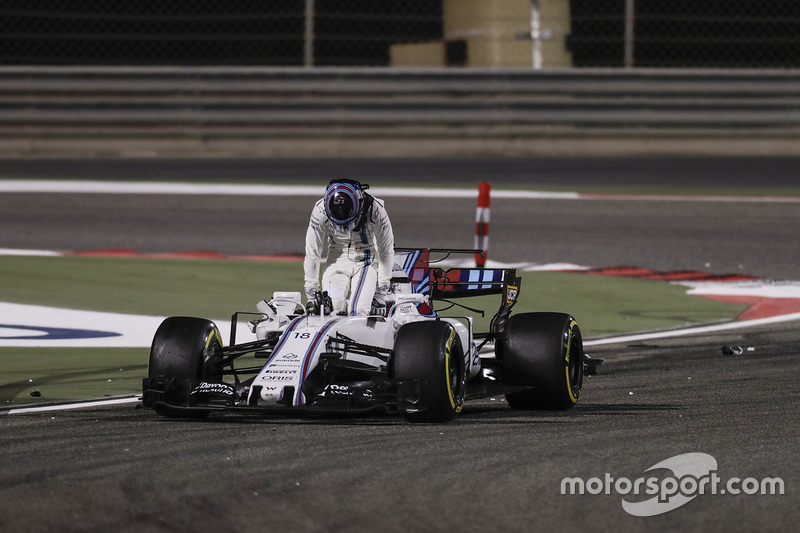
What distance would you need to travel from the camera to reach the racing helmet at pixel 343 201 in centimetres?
813

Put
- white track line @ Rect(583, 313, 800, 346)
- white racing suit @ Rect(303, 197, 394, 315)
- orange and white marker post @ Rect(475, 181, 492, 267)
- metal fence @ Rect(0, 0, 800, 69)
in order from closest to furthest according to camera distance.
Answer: white racing suit @ Rect(303, 197, 394, 315) → white track line @ Rect(583, 313, 800, 346) → orange and white marker post @ Rect(475, 181, 492, 267) → metal fence @ Rect(0, 0, 800, 69)

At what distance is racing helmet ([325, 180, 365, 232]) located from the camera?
26.7ft

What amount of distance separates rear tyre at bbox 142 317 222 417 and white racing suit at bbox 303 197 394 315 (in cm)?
74

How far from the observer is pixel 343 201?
321 inches

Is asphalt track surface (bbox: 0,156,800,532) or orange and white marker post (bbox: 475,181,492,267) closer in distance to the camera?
asphalt track surface (bbox: 0,156,800,532)

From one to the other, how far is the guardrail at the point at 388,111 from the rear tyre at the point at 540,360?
36.3 feet

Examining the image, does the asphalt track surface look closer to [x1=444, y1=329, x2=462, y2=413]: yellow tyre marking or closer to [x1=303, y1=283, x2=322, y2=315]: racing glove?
[x1=444, y1=329, x2=462, y2=413]: yellow tyre marking

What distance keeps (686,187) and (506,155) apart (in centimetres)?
257

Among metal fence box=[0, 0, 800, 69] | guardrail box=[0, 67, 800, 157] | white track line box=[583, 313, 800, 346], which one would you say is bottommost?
white track line box=[583, 313, 800, 346]

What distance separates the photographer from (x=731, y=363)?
9875 millimetres

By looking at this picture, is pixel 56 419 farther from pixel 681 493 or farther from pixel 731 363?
pixel 731 363
